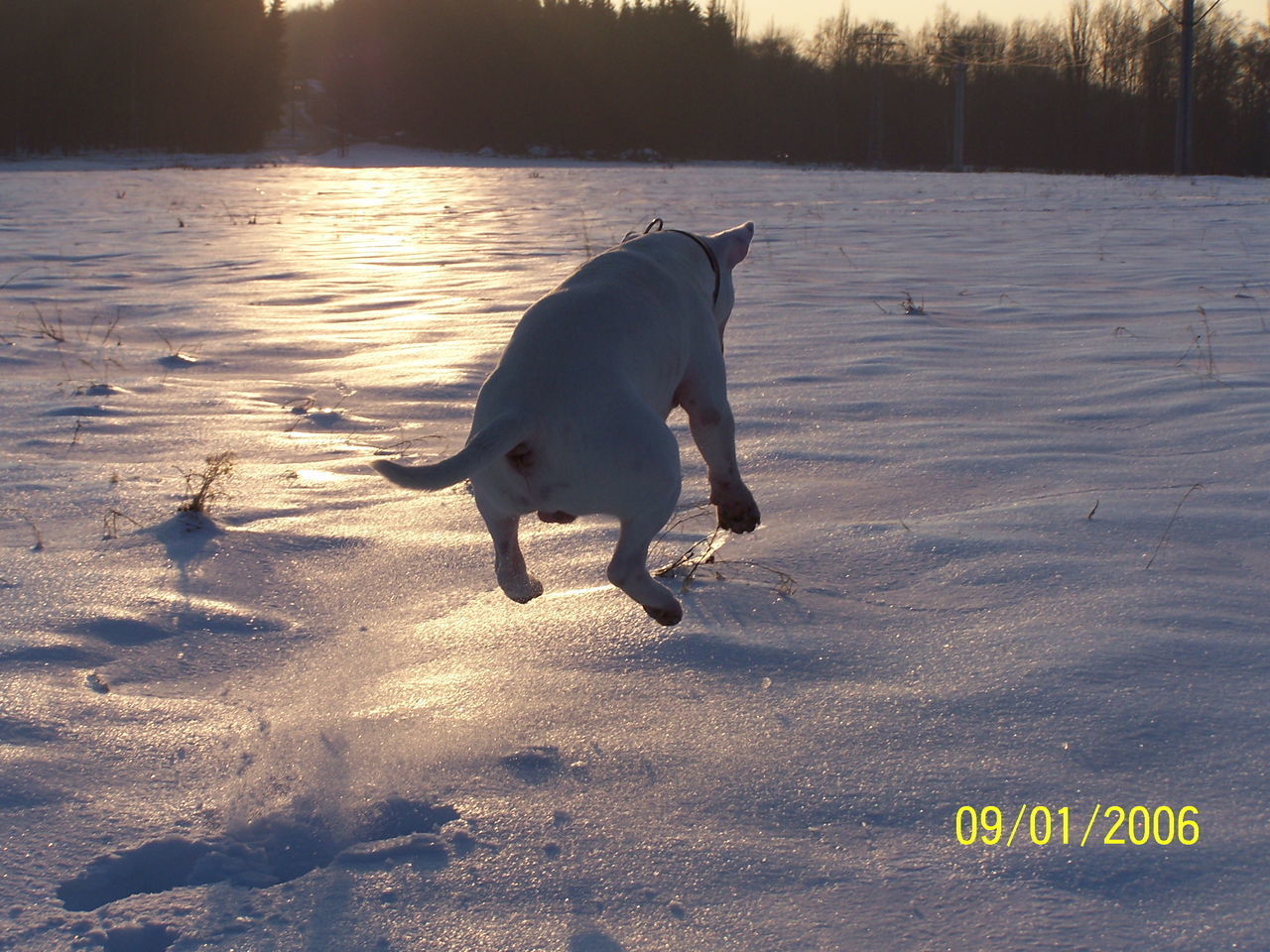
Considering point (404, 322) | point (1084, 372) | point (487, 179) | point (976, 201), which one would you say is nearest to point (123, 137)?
point (487, 179)

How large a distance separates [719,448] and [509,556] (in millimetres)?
643

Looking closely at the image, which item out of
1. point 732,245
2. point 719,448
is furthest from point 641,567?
point 732,245

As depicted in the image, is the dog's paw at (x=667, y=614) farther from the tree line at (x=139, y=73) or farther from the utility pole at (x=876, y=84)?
the utility pole at (x=876, y=84)

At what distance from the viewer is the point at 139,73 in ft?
144

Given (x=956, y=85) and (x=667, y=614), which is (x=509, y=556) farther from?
(x=956, y=85)

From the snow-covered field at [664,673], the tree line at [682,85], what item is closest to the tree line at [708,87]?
the tree line at [682,85]

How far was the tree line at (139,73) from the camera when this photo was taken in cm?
4078

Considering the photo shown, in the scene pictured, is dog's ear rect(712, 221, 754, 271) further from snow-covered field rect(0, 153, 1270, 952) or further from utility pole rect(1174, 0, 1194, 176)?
utility pole rect(1174, 0, 1194, 176)

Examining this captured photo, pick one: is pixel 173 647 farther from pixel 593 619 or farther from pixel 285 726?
pixel 593 619

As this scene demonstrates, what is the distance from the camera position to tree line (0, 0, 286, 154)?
40781mm

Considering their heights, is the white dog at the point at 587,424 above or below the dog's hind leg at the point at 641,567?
above

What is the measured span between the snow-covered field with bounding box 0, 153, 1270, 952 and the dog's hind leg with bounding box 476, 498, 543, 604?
0.17 metres

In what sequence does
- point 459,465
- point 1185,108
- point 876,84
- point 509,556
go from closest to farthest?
point 459,465 → point 509,556 → point 1185,108 → point 876,84
